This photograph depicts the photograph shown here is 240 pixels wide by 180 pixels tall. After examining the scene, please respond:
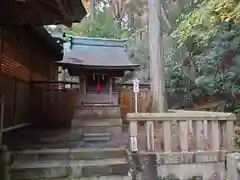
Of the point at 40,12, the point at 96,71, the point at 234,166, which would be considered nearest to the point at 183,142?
the point at 234,166

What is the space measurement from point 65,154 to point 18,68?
13.8 feet

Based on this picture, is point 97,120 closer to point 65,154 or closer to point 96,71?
point 96,71

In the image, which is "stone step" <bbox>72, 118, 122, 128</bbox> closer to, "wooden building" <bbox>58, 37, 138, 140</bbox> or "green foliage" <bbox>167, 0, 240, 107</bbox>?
"wooden building" <bbox>58, 37, 138, 140</bbox>

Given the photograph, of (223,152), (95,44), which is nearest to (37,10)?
(223,152)

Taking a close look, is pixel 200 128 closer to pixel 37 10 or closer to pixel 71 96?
pixel 37 10

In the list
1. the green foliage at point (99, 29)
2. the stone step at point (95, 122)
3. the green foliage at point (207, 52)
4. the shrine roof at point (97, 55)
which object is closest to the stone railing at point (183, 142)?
the green foliage at point (207, 52)

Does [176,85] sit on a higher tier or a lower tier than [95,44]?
lower

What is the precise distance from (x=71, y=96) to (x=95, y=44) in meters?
2.72

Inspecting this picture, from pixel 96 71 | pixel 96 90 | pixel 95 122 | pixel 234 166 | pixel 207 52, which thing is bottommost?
pixel 234 166

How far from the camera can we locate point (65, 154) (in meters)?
6.36

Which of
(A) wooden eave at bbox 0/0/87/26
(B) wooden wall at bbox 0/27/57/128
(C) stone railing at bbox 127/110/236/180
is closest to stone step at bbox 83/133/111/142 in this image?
(B) wooden wall at bbox 0/27/57/128

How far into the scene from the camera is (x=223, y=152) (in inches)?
234

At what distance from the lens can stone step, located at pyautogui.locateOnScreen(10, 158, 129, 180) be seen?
18.8ft

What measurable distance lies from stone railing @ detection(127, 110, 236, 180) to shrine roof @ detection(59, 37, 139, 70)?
569 centimetres
